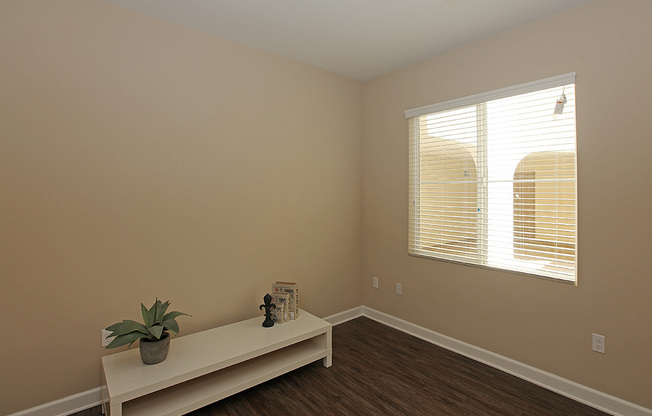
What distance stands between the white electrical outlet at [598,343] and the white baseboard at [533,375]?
27cm

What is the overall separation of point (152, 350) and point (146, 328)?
0.14 m

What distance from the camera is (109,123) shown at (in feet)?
7.10

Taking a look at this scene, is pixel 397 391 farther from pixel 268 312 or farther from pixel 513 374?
pixel 268 312

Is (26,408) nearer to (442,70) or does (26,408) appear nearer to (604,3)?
(442,70)

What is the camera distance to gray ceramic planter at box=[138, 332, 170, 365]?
6.45 ft

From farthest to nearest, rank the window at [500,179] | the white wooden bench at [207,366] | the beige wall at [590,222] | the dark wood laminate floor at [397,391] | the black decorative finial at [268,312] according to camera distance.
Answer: the black decorative finial at [268,312] < the window at [500,179] < the dark wood laminate floor at [397,391] < the beige wall at [590,222] < the white wooden bench at [207,366]

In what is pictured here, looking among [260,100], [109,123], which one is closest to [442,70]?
[260,100]

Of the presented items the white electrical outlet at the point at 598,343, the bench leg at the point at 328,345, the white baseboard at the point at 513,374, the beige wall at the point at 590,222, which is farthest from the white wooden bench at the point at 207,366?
the white electrical outlet at the point at 598,343

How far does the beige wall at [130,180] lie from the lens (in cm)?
192

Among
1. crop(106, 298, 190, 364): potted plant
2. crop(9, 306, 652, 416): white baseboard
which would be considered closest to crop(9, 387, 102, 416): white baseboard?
crop(9, 306, 652, 416): white baseboard

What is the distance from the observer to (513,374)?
97.6 inches

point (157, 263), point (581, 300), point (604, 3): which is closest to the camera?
point (604, 3)

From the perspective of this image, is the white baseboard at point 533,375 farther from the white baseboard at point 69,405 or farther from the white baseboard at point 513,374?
the white baseboard at point 69,405

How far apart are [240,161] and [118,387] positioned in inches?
68.3
